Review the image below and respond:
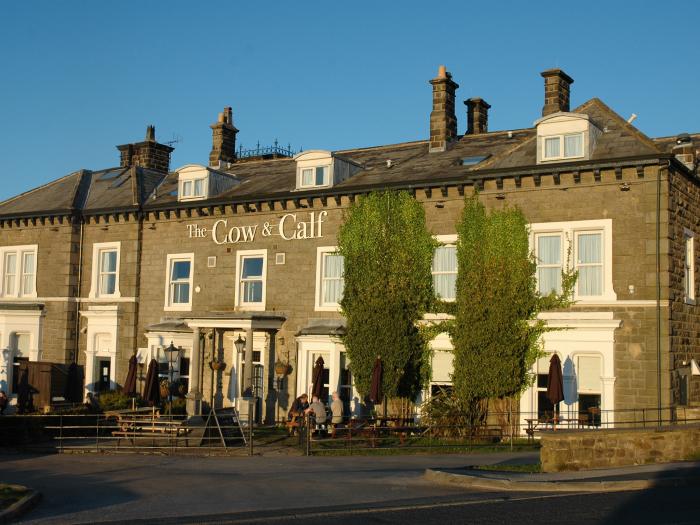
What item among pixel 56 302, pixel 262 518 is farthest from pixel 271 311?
pixel 262 518

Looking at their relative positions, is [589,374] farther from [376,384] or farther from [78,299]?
[78,299]

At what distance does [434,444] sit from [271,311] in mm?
8839

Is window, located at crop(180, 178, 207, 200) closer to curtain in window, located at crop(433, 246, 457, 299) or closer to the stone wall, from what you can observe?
curtain in window, located at crop(433, 246, 457, 299)

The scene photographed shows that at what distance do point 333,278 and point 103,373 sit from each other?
1114cm

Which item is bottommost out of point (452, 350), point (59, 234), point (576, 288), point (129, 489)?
point (129, 489)

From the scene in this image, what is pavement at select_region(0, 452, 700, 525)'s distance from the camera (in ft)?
43.1

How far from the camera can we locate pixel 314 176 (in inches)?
1192

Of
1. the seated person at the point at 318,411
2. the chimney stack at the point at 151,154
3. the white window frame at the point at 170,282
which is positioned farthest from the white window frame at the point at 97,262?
the seated person at the point at 318,411

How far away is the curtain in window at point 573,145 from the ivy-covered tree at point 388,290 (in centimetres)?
487

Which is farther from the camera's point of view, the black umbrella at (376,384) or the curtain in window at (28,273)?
the curtain in window at (28,273)

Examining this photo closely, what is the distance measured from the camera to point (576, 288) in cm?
2492

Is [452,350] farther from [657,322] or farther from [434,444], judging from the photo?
[657,322]

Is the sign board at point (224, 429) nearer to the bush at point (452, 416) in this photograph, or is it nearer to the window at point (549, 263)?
the bush at point (452, 416)

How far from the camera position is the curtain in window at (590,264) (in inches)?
971
